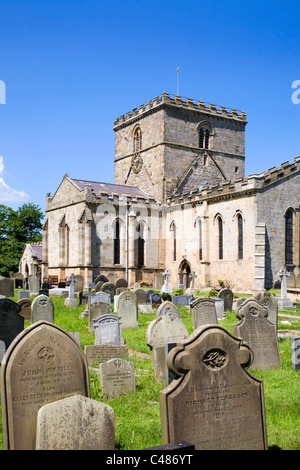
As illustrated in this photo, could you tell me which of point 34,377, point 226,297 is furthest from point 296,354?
point 226,297

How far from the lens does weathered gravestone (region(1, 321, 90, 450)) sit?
5012 millimetres

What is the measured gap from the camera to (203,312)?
43.7ft

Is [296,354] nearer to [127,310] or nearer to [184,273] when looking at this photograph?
[127,310]

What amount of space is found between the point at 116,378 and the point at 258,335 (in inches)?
131

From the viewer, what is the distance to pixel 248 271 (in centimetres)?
3014

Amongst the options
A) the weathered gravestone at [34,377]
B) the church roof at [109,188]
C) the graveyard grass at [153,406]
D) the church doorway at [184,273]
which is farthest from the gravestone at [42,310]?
the church roof at [109,188]

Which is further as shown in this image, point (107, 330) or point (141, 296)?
point (141, 296)

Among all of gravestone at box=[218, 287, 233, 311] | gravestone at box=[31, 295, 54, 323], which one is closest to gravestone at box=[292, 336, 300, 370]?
gravestone at box=[31, 295, 54, 323]

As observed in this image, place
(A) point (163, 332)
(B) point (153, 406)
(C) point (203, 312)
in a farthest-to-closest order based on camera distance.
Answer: (C) point (203, 312) < (A) point (163, 332) < (B) point (153, 406)

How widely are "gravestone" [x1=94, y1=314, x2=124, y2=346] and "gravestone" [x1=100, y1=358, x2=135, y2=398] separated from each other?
11.7ft

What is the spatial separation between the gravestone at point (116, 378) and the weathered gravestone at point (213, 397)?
3.27 meters
